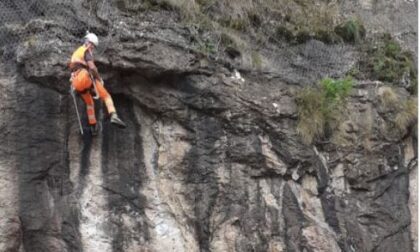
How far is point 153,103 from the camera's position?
31.6 ft

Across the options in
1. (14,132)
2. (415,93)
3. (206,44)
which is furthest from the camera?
(415,93)

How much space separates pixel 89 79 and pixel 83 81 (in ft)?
0.24

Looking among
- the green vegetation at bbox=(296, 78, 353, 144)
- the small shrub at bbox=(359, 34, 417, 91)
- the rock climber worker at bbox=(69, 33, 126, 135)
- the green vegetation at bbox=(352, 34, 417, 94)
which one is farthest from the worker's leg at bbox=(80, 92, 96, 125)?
the small shrub at bbox=(359, 34, 417, 91)

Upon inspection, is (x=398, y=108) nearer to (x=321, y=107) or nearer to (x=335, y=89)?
(x=335, y=89)

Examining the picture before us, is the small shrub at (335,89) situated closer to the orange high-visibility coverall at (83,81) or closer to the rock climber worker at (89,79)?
the rock climber worker at (89,79)

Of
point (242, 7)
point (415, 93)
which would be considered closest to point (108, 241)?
point (242, 7)

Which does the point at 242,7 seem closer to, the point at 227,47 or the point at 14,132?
the point at 227,47

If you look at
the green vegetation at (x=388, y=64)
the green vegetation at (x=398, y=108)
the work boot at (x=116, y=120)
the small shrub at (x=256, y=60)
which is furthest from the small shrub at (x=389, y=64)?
the work boot at (x=116, y=120)

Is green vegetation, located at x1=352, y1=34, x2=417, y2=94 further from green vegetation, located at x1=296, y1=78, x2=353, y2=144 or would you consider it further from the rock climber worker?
the rock climber worker

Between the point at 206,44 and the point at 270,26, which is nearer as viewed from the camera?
the point at 206,44

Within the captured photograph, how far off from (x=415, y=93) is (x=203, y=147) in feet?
11.3

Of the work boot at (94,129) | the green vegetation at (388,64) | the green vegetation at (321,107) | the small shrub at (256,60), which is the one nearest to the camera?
the work boot at (94,129)

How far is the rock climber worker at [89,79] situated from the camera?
8.88 meters

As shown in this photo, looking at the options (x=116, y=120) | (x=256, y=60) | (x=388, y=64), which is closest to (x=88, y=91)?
(x=116, y=120)
